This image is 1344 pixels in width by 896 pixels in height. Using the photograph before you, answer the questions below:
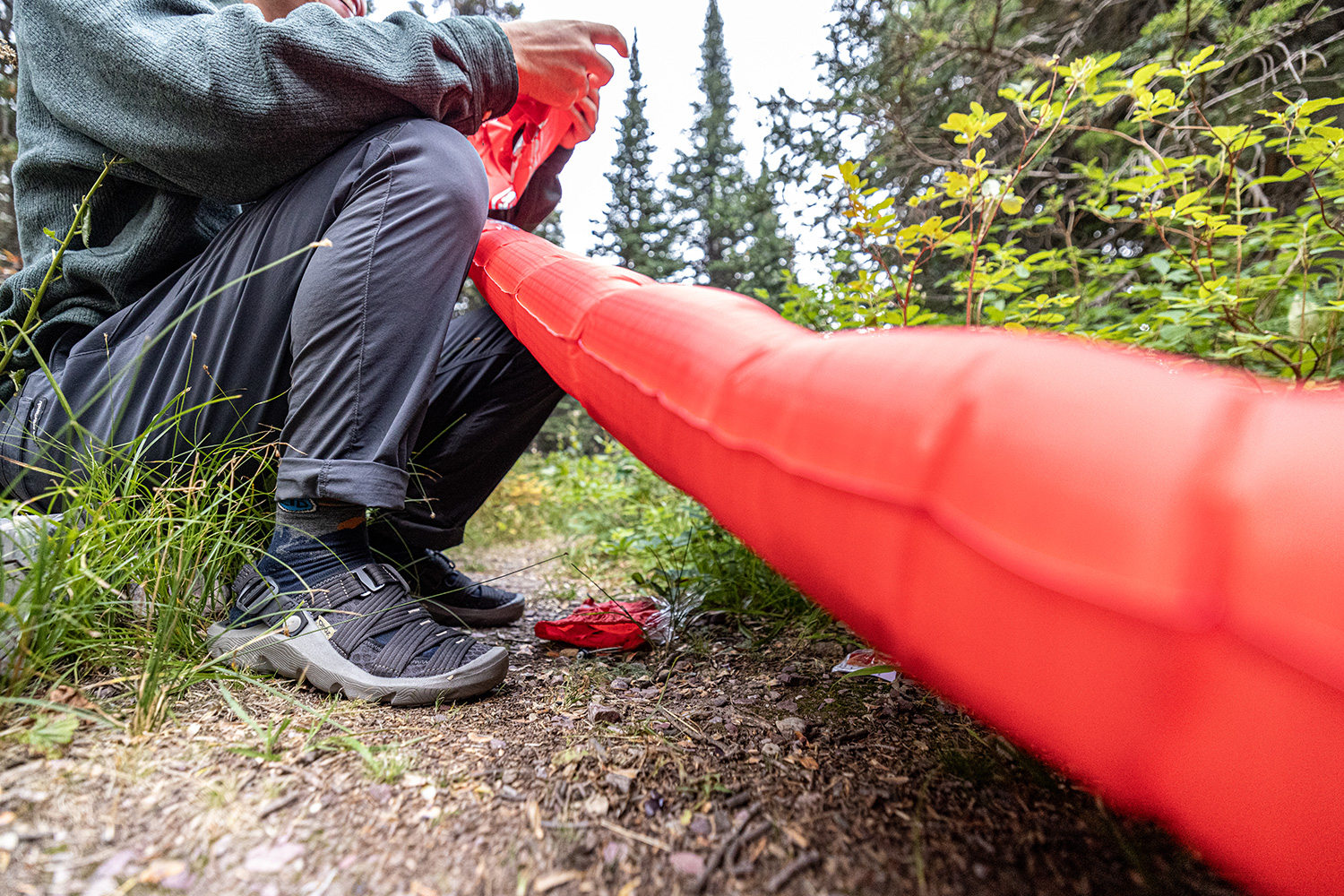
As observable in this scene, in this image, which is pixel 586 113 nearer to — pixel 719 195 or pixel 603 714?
pixel 603 714

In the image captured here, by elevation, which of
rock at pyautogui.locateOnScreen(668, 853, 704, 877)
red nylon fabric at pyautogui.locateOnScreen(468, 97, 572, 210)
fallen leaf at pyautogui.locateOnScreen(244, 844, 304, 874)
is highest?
red nylon fabric at pyautogui.locateOnScreen(468, 97, 572, 210)

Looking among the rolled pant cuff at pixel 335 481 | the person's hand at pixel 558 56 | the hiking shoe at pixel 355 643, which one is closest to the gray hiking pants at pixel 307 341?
the rolled pant cuff at pixel 335 481

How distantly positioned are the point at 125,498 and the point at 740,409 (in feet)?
3.28

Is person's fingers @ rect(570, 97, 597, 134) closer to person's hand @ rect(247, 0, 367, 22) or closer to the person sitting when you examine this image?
the person sitting

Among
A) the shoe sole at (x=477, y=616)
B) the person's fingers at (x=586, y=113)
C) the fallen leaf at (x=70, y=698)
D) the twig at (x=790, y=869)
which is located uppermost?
the person's fingers at (x=586, y=113)

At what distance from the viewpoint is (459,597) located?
5.59 feet

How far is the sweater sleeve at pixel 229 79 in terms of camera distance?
1.10 m

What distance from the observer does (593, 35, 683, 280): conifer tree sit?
14.4 meters

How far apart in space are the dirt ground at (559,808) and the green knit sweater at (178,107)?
36.8 inches

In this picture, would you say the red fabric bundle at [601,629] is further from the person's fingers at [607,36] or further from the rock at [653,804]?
the person's fingers at [607,36]

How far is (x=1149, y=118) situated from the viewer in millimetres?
1336

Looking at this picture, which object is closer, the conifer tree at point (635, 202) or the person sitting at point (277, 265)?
the person sitting at point (277, 265)

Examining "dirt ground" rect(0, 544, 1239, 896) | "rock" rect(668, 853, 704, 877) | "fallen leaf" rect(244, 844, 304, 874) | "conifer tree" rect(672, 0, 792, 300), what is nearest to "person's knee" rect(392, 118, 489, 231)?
"dirt ground" rect(0, 544, 1239, 896)

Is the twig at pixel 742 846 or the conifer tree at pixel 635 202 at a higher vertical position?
the twig at pixel 742 846
